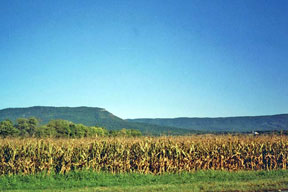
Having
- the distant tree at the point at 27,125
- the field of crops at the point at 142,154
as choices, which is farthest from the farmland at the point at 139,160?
the distant tree at the point at 27,125

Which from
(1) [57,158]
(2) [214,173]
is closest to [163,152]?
(2) [214,173]

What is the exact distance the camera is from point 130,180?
1481 centimetres

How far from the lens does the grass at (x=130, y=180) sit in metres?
13.0

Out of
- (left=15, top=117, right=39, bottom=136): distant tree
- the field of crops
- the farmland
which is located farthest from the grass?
(left=15, top=117, right=39, bottom=136): distant tree

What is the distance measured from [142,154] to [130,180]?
2.81m

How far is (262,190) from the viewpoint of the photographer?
36.9 feet

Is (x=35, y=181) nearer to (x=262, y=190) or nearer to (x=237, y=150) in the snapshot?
(x=262, y=190)

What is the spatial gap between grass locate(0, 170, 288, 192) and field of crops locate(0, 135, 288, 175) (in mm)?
854

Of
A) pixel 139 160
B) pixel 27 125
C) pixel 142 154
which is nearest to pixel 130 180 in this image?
pixel 139 160

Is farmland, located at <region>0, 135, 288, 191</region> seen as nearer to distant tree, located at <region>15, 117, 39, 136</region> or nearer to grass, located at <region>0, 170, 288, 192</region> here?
grass, located at <region>0, 170, 288, 192</region>

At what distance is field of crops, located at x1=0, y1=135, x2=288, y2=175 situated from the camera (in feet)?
54.2

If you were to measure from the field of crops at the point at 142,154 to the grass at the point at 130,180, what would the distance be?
0.85 metres

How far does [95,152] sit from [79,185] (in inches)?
135

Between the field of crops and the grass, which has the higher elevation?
the field of crops
